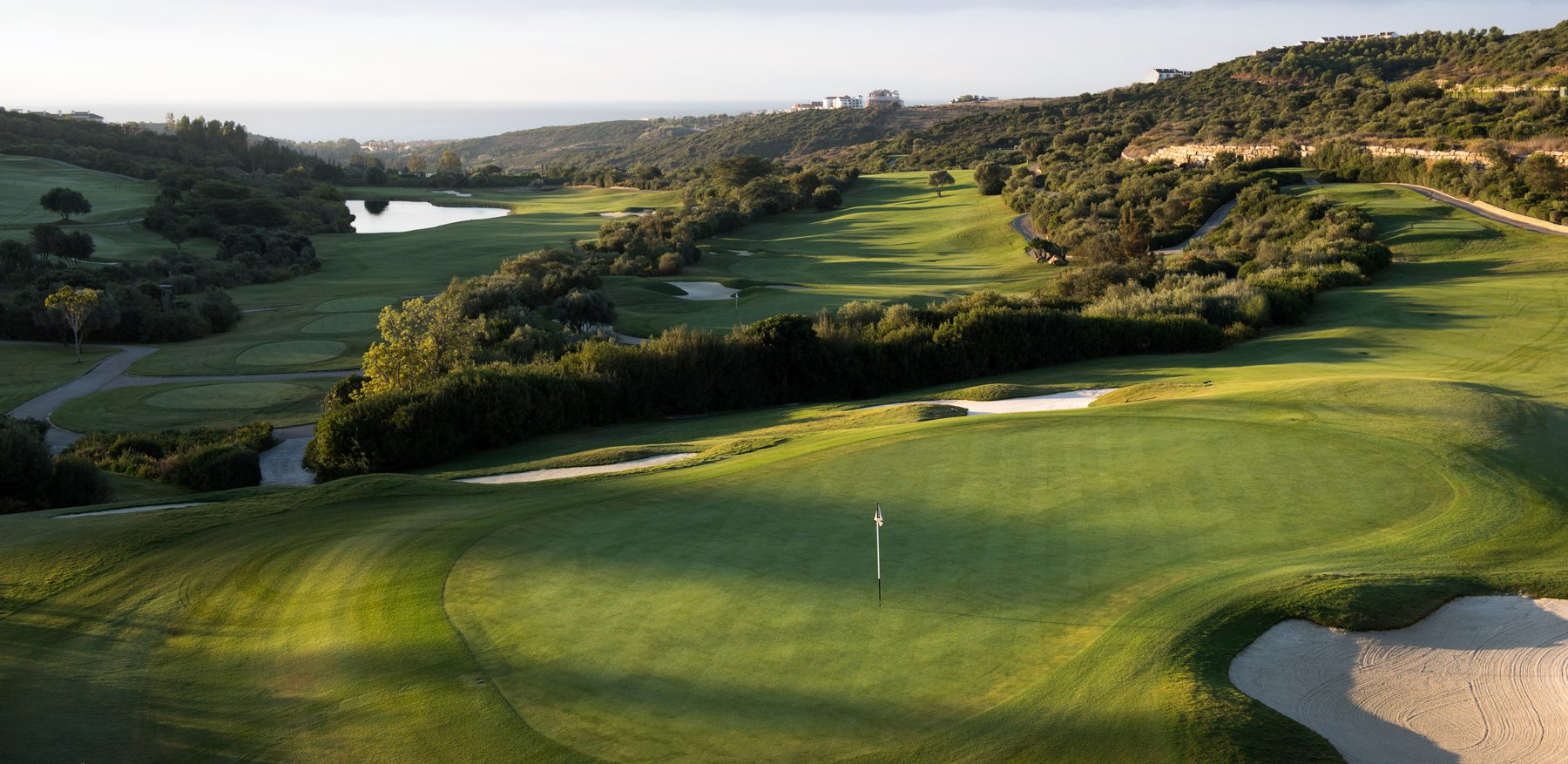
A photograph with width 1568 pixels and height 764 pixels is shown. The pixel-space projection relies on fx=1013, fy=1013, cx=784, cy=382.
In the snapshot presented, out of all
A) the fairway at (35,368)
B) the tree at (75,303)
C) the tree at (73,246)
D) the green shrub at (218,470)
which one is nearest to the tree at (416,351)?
the green shrub at (218,470)

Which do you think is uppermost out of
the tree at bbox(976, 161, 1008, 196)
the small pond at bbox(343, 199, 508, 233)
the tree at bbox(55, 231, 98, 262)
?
the tree at bbox(976, 161, 1008, 196)

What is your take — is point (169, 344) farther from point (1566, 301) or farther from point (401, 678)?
point (1566, 301)

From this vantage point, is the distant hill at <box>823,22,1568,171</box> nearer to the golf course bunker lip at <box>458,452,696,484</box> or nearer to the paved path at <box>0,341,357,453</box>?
the golf course bunker lip at <box>458,452,696,484</box>

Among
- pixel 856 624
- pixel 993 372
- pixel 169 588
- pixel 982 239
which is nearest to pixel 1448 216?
pixel 982 239

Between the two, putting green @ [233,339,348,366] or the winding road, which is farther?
putting green @ [233,339,348,366]

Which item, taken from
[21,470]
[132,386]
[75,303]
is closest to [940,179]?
[75,303]

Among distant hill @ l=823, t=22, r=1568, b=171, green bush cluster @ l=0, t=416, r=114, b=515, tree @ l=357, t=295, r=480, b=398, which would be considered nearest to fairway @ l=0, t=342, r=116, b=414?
tree @ l=357, t=295, r=480, b=398
